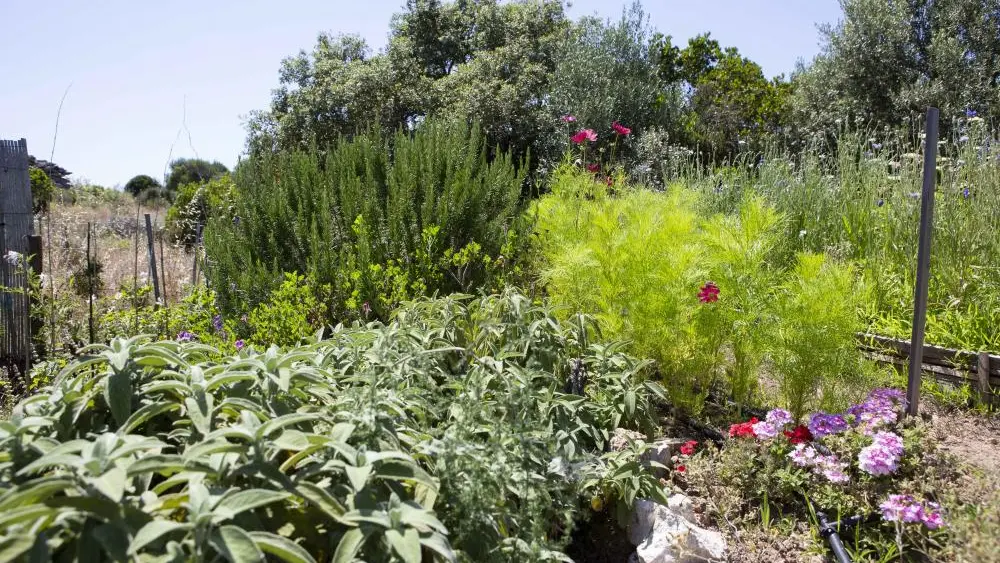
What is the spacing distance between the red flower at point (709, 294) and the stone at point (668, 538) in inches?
36.9

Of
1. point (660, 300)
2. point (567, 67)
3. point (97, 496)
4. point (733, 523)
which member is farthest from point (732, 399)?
point (567, 67)

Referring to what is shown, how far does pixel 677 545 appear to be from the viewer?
2.06 m

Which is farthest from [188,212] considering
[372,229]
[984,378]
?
[984,378]

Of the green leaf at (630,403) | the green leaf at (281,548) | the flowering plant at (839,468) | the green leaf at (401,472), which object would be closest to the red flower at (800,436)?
the flowering plant at (839,468)

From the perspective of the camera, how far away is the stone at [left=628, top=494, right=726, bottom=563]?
2.07 meters

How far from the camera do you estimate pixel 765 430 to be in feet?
8.48

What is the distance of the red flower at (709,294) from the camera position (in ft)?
9.24

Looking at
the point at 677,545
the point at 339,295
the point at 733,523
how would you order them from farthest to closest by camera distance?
the point at 339,295 → the point at 733,523 → the point at 677,545

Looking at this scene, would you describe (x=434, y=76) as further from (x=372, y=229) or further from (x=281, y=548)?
(x=281, y=548)

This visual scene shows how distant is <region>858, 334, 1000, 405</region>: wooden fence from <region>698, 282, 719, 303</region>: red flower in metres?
1.39

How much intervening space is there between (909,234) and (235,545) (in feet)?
15.2

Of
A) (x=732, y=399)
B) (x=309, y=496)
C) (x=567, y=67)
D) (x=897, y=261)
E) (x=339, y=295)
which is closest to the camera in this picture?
(x=309, y=496)

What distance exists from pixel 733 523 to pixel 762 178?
431 cm

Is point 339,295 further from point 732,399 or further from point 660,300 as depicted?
point 732,399
